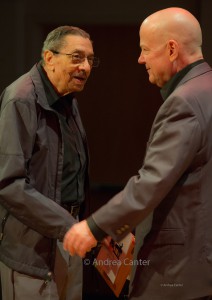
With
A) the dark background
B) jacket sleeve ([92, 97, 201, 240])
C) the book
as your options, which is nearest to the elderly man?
the book

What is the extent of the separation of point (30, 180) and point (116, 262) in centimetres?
51

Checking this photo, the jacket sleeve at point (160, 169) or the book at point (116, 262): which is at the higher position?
the jacket sleeve at point (160, 169)

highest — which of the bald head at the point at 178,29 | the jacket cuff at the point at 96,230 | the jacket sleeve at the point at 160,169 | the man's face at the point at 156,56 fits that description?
the bald head at the point at 178,29

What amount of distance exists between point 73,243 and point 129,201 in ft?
0.96

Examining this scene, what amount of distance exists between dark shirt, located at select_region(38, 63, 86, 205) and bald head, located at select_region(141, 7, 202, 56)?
594 millimetres

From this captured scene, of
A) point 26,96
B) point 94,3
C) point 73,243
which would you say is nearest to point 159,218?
point 73,243

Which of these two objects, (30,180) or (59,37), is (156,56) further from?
(30,180)

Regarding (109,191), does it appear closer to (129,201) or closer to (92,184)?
(92,184)

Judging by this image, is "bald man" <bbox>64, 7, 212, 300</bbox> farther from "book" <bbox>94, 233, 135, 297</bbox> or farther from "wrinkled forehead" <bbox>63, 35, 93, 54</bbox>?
"wrinkled forehead" <bbox>63, 35, 93, 54</bbox>

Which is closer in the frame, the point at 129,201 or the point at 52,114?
the point at 129,201

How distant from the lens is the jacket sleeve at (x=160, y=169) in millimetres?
1852

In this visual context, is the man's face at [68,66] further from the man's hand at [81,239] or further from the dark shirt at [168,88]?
the man's hand at [81,239]

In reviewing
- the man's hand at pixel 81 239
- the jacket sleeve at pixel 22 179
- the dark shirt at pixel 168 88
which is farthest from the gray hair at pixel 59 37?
the man's hand at pixel 81 239

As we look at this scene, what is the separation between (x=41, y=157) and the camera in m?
2.30
